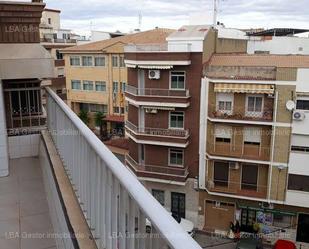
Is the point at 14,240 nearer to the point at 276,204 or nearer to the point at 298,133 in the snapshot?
the point at 298,133

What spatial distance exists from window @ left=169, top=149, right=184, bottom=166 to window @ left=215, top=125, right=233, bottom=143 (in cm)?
164

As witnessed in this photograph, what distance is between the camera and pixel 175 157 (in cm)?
1387

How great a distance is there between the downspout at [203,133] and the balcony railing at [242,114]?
31 centimetres

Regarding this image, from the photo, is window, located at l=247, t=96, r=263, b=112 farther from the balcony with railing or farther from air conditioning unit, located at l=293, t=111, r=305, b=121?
the balcony with railing

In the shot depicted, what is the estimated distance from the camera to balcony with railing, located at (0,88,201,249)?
0.92 meters

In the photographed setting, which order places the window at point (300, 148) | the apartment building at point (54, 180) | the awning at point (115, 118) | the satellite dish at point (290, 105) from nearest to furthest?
the apartment building at point (54, 180)
the satellite dish at point (290, 105)
the window at point (300, 148)
the awning at point (115, 118)

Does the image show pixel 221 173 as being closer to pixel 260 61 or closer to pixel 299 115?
pixel 299 115

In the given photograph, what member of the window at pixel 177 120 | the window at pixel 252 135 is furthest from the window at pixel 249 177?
the window at pixel 177 120

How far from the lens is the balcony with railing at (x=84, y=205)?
0.92 meters

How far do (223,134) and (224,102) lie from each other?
3.86 ft

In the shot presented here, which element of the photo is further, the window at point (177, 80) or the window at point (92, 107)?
the window at point (92, 107)

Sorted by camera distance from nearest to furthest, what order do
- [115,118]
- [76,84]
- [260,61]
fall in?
[260,61] < [115,118] < [76,84]

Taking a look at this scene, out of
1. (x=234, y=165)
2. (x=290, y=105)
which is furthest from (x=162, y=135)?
(x=290, y=105)

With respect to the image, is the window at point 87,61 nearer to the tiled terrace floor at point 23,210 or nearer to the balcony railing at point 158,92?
the balcony railing at point 158,92
